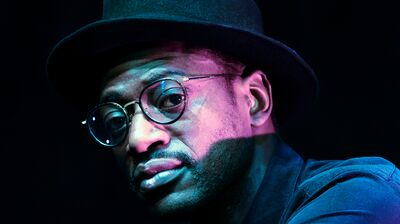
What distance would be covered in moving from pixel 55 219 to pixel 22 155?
0.39m

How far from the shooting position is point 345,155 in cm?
316

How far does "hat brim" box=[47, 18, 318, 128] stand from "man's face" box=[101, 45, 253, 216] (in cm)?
8

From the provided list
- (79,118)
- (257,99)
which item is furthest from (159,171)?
(79,118)

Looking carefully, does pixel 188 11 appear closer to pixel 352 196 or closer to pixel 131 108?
pixel 131 108

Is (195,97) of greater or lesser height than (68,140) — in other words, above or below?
below

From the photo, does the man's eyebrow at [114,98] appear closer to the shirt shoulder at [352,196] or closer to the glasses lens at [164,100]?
the glasses lens at [164,100]

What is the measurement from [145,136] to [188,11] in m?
0.51

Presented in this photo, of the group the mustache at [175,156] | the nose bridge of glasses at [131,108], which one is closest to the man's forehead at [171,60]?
the nose bridge of glasses at [131,108]

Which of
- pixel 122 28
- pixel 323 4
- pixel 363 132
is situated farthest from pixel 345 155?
pixel 122 28

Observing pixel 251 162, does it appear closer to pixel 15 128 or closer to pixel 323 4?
pixel 323 4

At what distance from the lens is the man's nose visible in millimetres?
2230

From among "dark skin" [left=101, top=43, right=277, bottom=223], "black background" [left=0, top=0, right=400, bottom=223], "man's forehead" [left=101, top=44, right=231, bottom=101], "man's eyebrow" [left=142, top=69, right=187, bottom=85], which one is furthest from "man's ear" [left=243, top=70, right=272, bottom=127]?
"black background" [left=0, top=0, right=400, bottom=223]

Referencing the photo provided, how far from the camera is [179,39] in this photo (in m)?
2.36

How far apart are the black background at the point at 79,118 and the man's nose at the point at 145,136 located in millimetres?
1163
